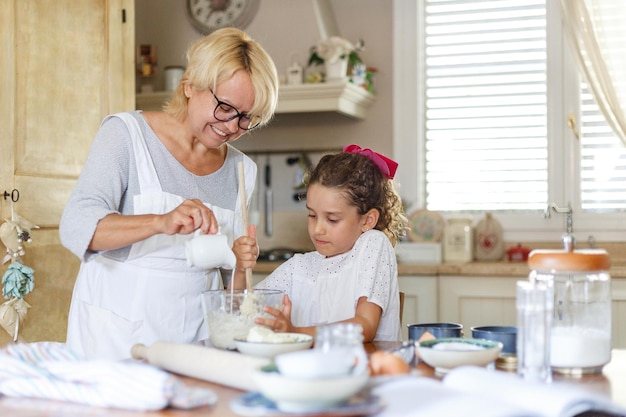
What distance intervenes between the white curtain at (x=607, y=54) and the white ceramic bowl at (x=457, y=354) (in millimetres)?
2507

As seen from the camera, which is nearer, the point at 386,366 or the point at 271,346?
the point at 386,366

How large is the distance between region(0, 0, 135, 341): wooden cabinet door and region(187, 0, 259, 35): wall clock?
37.0 inches

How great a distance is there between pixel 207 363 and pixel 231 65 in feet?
2.79

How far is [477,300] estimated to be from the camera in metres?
3.56

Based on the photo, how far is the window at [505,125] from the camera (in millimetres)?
3857

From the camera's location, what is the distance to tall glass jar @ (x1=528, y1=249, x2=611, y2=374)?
141cm

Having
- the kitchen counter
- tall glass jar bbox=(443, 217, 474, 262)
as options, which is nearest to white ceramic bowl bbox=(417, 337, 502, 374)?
the kitchen counter

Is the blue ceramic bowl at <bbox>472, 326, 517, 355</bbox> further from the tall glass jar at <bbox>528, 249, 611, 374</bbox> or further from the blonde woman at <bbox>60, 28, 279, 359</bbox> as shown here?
the blonde woman at <bbox>60, 28, 279, 359</bbox>

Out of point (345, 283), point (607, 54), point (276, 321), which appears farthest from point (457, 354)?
point (607, 54)

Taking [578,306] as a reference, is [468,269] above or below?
below

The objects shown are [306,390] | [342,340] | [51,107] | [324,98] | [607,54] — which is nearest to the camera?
[306,390]

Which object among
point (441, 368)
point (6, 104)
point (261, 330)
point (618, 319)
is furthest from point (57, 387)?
point (618, 319)

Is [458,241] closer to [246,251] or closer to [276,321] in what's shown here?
[246,251]

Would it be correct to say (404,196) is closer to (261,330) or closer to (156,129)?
(156,129)
